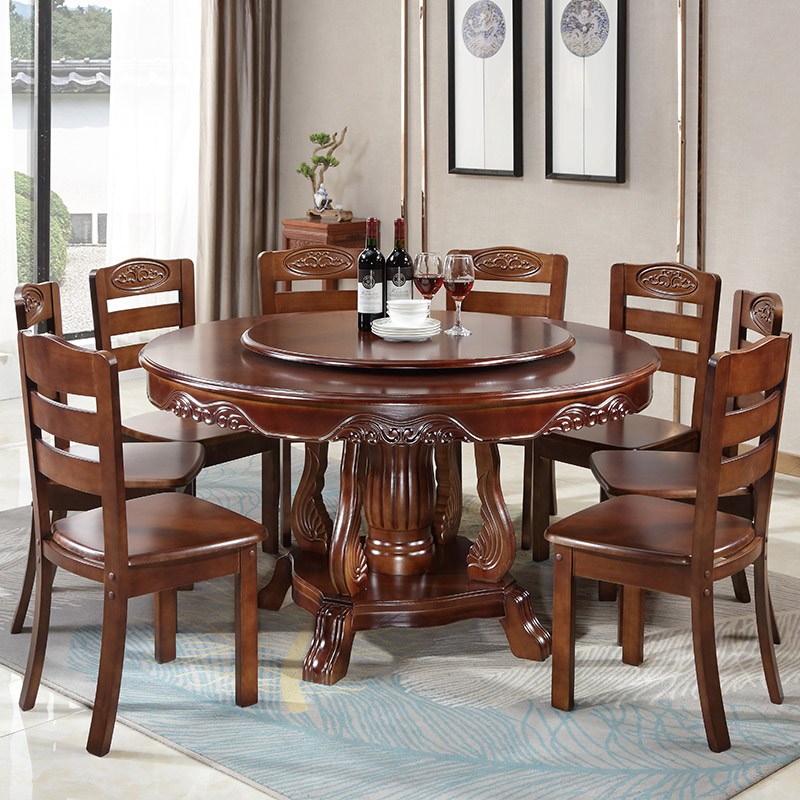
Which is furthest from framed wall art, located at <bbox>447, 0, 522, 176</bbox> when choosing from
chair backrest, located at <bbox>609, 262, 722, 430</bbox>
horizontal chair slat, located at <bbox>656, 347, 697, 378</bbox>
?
horizontal chair slat, located at <bbox>656, 347, 697, 378</bbox>

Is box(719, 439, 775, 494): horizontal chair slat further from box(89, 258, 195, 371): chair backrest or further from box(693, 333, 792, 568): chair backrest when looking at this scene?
box(89, 258, 195, 371): chair backrest

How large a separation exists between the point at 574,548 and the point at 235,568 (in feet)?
2.61

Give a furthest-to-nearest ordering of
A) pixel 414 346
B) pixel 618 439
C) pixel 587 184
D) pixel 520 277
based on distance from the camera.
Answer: pixel 587 184 < pixel 520 277 < pixel 618 439 < pixel 414 346

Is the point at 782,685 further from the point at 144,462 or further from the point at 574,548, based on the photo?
the point at 144,462

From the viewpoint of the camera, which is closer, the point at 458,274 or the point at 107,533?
the point at 107,533

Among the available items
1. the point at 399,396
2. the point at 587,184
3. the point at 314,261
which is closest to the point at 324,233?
the point at 587,184

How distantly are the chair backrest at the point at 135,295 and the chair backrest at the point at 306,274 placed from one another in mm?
311

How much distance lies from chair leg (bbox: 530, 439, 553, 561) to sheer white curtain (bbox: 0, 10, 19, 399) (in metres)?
3.39

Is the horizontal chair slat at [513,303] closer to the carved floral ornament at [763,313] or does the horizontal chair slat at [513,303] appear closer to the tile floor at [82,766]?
the carved floral ornament at [763,313]

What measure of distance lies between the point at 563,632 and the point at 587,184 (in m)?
3.03

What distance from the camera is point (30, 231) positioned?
6.16 metres

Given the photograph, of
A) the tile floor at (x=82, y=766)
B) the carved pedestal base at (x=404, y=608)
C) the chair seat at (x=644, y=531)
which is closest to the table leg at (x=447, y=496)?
the carved pedestal base at (x=404, y=608)

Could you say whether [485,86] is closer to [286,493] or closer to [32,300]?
[286,493]

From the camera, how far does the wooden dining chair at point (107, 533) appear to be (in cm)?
234
